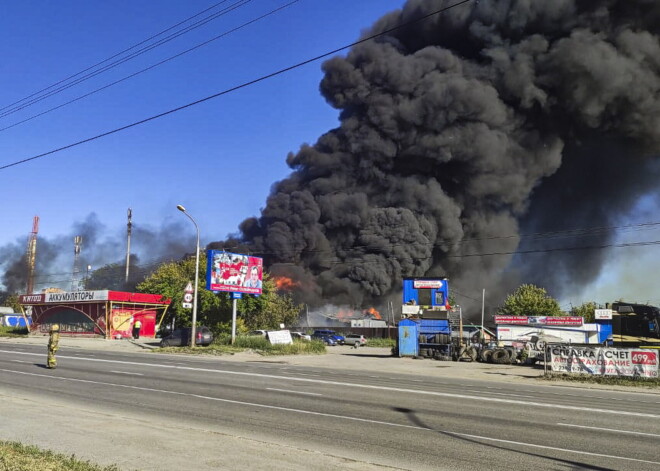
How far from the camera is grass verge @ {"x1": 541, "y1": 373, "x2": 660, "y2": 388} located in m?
18.6

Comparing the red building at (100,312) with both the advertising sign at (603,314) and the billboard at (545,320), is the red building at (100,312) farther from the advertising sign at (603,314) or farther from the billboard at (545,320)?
the advertising sign at (603,314)

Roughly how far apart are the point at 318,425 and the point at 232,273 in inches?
1015

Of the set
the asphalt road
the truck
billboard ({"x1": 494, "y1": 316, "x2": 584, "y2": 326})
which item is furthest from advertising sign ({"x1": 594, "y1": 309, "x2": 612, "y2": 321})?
the asphalt road

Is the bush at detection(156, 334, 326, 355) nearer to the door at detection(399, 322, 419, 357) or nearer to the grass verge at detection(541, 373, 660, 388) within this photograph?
the door at detection(399, 322, 419, 357)

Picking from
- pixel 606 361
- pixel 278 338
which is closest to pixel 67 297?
pixel 278 338

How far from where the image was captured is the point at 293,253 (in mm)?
66812

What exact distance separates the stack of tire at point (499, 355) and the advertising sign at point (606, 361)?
24.4 ft

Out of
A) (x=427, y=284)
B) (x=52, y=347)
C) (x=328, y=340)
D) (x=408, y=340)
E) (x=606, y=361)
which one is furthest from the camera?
(x=328, y=340)

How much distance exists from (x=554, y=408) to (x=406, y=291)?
23.6 meters

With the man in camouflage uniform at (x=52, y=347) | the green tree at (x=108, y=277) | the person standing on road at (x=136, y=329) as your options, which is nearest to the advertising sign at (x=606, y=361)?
the man in camouflage uniform at (x=52, y=347)

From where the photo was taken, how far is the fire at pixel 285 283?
65.3 m

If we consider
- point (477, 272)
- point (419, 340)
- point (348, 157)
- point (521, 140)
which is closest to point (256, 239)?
point (348, 157)

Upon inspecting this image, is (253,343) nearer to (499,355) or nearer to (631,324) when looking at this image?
(499,355)

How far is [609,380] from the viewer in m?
19.3
